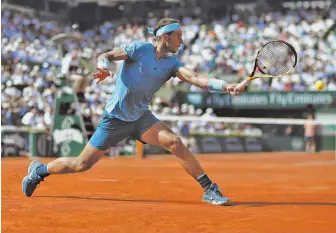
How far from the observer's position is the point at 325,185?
1074 centimetres

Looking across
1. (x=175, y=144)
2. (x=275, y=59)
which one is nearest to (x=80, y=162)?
(x=175, y=144)

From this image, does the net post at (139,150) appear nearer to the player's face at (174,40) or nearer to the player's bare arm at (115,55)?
the player's face at (174,40)

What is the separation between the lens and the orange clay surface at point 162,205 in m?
5.76

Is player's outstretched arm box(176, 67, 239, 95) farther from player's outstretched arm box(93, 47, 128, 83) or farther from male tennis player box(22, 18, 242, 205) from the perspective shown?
player's outstretched arm box(93, 47, 128, 83)

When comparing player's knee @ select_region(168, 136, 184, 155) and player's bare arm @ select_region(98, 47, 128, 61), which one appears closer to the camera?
player's bare arm @ select_region(98, 47, 128, 61)

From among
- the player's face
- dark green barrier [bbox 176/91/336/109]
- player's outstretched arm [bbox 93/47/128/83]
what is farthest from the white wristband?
dark green barrier [bbox 176/91/336/109]

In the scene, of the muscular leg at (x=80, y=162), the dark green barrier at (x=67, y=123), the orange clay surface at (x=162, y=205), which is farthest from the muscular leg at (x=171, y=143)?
the dark green barrier at (x=67, y=123)

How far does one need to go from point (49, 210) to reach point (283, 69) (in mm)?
2714

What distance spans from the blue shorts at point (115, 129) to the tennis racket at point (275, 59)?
1.35 m

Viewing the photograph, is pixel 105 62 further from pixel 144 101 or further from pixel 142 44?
pixel 144 101

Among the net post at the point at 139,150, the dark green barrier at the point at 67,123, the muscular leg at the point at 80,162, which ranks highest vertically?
the muscular leg at the point at 80,162

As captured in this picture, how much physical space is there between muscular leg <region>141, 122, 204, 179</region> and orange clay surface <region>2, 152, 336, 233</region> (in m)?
0.42

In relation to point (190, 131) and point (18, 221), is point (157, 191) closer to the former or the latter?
point (18, 221)

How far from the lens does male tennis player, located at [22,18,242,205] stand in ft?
24.5
